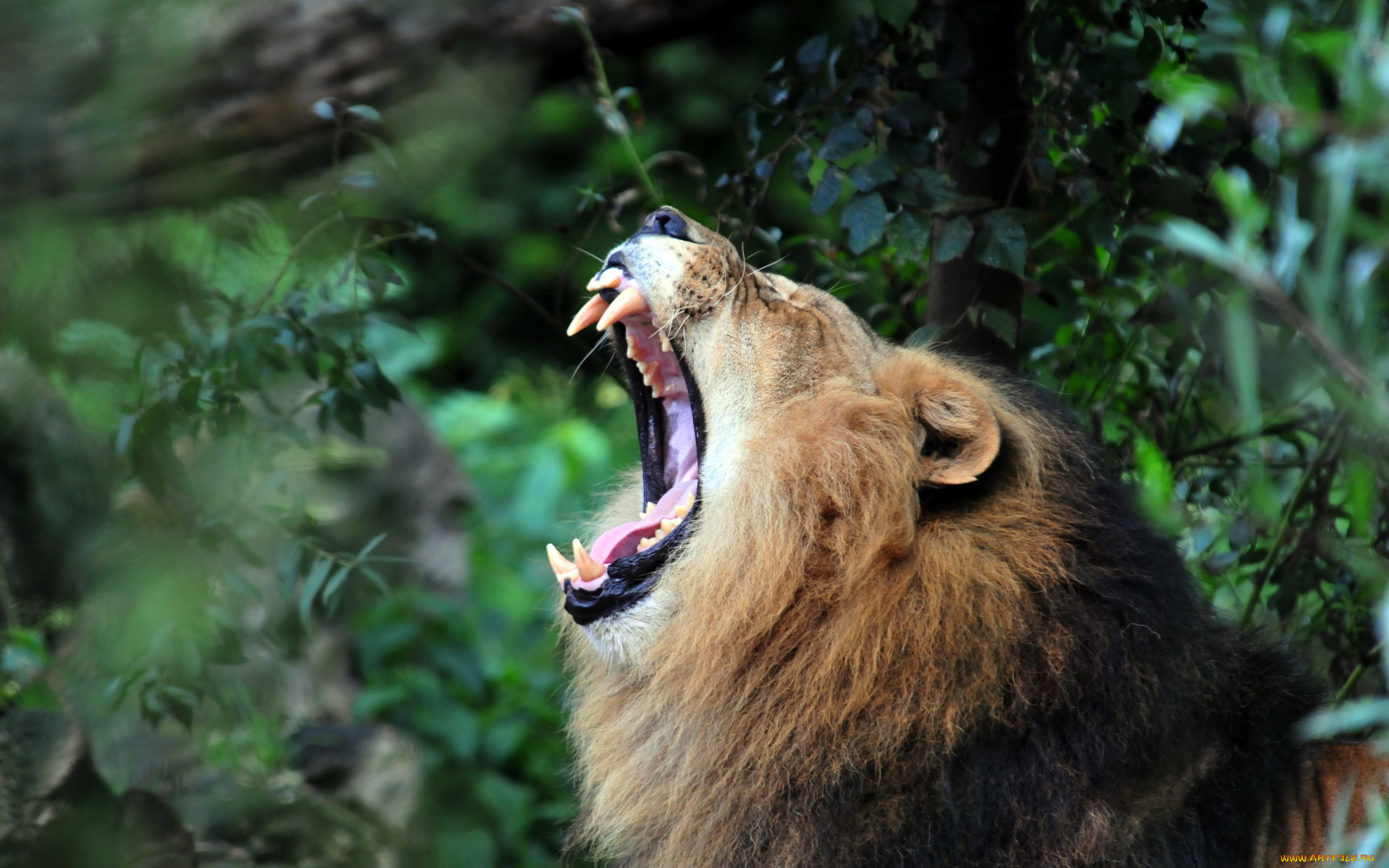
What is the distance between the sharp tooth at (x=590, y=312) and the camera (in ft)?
7.86

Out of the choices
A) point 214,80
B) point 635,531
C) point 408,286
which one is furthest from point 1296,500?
point 214,80

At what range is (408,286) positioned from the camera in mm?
3232

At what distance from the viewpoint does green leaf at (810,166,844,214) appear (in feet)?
8.36

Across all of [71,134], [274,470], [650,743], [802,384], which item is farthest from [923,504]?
[71,134]

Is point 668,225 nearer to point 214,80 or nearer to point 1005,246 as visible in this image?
point 1005,246

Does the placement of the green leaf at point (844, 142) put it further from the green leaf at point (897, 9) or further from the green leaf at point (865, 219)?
the green leaf at point (897, 9)

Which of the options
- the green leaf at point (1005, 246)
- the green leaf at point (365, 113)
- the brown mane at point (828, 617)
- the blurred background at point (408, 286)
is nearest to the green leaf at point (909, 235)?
the blurred background at point (408, 286)

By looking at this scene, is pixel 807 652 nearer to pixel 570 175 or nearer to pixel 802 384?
pixel 802 384

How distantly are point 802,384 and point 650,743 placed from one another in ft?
2.41

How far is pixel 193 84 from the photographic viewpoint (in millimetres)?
1447

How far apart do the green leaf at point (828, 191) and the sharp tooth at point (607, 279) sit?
47 centimetres

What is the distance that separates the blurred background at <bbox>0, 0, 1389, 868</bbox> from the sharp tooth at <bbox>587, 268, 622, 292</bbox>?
28cm

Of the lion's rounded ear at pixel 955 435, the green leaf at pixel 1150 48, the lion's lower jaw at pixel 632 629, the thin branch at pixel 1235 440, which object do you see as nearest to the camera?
the lion's rounded ear at pixel 955 435

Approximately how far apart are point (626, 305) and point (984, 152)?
1.12m
